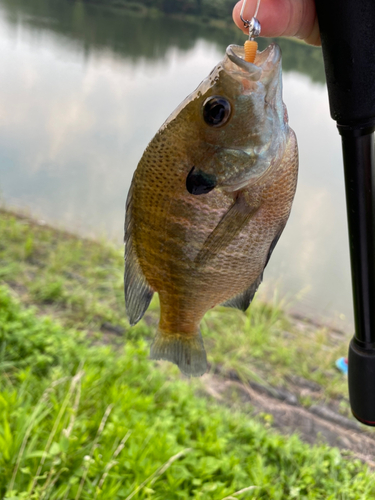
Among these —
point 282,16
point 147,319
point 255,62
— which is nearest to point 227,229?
point 255,62

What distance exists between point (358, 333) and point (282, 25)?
112 cm

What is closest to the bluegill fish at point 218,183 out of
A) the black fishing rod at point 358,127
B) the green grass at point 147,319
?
the black fishing rod at point 358,127

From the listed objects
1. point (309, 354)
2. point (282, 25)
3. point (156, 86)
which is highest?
point (282, 25)

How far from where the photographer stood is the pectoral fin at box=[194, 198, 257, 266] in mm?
1061

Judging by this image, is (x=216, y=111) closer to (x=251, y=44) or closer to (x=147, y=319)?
(x=251, y=44)

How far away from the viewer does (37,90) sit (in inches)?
426

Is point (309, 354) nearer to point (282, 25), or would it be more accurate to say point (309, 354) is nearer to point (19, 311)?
point (19, 311)

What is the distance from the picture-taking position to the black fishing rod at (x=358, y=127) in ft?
3.18

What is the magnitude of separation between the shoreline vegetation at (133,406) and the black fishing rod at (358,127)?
3.45ft

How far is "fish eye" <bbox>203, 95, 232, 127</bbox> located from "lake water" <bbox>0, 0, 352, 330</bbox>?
171 inches

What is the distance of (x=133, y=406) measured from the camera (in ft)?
8.67

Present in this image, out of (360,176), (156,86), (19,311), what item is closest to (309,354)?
(19,311)

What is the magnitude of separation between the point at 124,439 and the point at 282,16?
2.08m

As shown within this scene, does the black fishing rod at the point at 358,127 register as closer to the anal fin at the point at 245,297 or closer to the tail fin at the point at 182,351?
the anal fin at the point at 245,297
